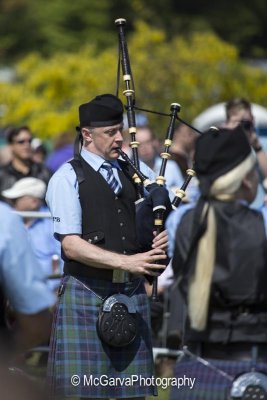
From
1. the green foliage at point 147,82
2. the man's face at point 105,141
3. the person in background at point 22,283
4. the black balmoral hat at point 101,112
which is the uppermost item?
the green foliage at point 147,82

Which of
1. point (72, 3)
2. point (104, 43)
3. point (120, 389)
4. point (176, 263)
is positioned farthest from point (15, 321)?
point (72, 3)

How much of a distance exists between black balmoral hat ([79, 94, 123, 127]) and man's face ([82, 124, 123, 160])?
28mm

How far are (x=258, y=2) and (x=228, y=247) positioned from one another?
121 ft

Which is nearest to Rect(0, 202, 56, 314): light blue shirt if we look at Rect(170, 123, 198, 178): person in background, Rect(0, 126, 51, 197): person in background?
Rect(170, 123, 198, 178): person in background

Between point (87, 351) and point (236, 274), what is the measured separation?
4.92ft

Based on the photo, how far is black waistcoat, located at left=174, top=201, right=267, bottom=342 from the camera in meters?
3.77

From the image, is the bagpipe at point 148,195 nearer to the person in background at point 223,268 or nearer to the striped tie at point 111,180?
the striped tie at point 111,180

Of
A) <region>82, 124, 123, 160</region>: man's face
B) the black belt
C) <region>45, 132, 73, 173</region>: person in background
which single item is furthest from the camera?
<region>45, 132, 73, 173</region>: person in background

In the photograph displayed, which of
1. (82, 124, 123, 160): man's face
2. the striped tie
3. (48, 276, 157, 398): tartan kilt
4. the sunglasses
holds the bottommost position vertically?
(48, 276, 157, 398): tartan kilt

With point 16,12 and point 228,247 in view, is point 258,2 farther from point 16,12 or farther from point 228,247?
point 228,247

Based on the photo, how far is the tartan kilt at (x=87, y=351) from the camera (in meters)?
5.07

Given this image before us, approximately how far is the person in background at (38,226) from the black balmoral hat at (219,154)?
4016 mm

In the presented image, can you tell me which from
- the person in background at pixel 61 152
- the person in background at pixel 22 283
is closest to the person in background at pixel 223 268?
the person in background at pixel 22 283

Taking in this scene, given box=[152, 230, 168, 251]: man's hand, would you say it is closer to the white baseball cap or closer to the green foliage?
the white baseball cap
